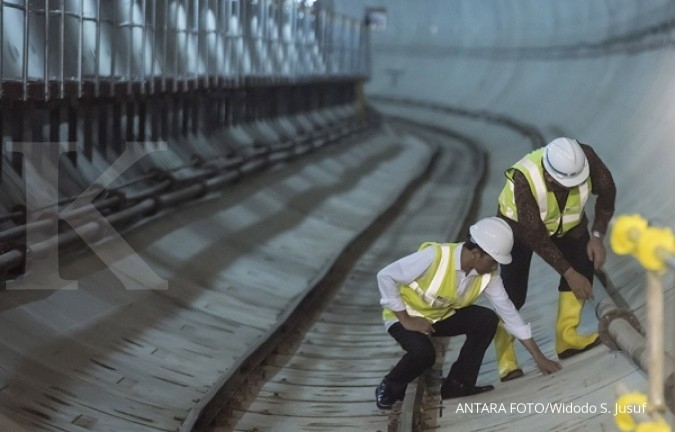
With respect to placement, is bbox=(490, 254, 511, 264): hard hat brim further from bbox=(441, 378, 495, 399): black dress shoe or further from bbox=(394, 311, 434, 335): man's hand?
bbox=(441, 378, 495, 399): black dress shoe

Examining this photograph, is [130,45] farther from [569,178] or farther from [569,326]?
[569,178]

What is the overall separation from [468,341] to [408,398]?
47 cm

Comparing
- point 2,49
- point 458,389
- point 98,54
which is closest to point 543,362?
point 458,389

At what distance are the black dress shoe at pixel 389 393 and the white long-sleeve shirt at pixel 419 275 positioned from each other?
0.52m

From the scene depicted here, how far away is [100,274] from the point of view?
1021 centimetres

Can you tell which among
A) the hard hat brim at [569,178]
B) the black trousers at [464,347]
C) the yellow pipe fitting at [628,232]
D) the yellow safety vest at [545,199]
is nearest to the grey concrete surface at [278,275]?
the black trousers at [464,347]

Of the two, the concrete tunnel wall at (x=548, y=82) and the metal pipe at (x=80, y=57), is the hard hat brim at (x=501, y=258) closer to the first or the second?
the concrete tunnel wall at (x=548, y=82)

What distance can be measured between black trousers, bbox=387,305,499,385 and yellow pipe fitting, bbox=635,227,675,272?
3073mm

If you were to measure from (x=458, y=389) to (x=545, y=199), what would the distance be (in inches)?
46.6

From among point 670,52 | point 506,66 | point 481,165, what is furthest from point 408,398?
point 506,66

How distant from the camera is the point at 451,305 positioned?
7750 mm

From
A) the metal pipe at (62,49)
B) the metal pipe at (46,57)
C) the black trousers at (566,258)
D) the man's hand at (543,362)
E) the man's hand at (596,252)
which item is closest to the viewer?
the man's hand at (543,362)

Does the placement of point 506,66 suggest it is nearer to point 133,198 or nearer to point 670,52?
point 670,52

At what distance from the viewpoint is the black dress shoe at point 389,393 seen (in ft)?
25.8
